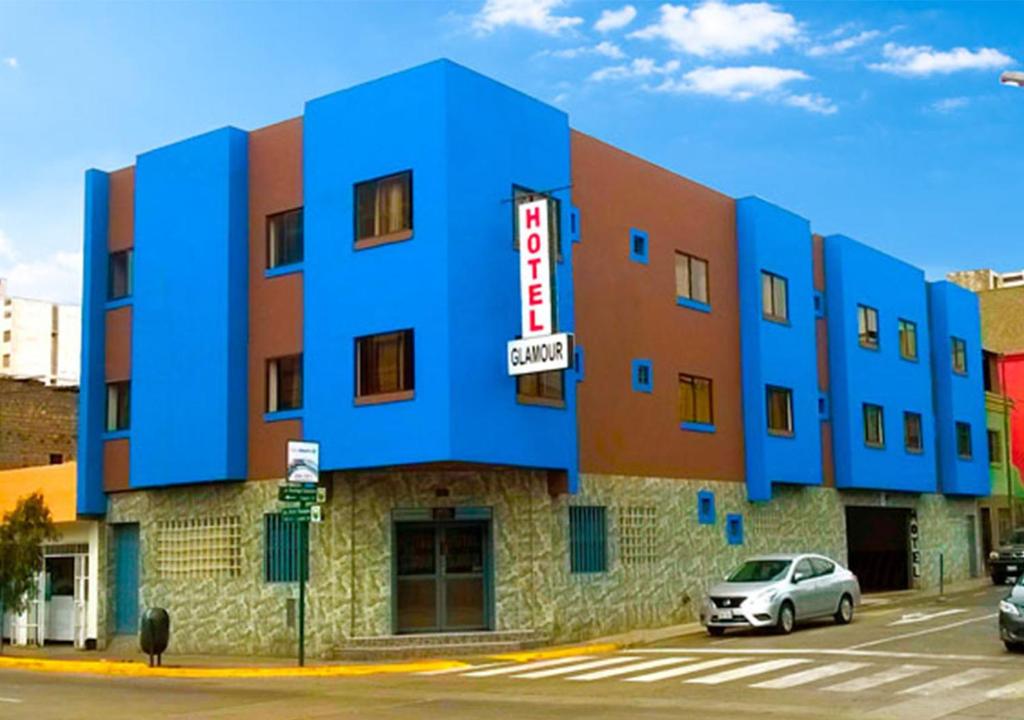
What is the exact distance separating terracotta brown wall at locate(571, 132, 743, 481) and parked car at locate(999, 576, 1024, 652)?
9.58m

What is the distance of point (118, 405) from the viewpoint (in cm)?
3138

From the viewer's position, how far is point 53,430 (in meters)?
42.7

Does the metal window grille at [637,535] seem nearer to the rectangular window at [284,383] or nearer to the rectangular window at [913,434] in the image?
the rectangular window at [284,383]

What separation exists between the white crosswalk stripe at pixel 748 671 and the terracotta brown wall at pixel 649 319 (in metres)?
8.23

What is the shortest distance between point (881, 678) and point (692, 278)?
1599 centimetres

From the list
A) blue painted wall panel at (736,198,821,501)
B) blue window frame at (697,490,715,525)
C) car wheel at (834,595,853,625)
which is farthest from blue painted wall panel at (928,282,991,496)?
car wheel at (834,595,853,625)

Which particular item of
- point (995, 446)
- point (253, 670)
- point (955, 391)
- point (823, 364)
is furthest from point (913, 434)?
point (253, 670)

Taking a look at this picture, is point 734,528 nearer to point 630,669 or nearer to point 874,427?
point 874,427

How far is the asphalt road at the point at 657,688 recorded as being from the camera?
16109mm

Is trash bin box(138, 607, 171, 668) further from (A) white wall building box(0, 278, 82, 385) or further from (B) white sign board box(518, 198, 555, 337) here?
(A) white wall building box(0, 278, 82, 385)

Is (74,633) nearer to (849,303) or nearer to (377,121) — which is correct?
(377,121)

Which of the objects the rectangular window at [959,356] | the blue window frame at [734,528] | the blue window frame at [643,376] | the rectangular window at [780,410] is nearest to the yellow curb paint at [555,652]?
the blue window frame at [643,376]

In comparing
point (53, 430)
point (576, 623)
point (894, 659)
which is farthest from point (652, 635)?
point (53, 430)

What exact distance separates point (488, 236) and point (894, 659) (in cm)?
1070
